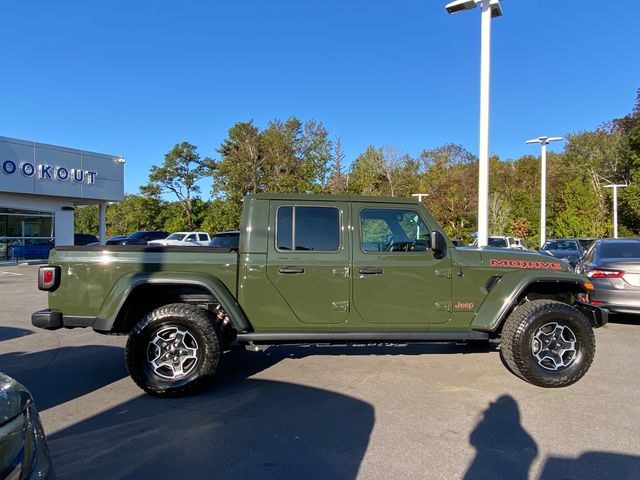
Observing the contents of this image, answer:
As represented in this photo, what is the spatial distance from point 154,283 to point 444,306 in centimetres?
298

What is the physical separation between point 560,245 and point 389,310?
19.0 metres

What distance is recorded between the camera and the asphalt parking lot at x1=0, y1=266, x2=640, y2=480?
3297 mm

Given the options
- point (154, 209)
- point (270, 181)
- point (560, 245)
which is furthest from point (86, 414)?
point (154, 209)

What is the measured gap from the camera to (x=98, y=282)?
189 inches

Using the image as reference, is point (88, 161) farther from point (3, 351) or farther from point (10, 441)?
point (10, 441)

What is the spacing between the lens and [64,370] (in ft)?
18.4

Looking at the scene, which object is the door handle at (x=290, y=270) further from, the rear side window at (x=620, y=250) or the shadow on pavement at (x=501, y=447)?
the rear side window at (x=620, y=250)

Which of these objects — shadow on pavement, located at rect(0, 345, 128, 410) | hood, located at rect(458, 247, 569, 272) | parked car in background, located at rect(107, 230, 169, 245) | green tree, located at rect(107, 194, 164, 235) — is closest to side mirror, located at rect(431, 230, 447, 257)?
hood, located at rect(458, 247, 569, 272)

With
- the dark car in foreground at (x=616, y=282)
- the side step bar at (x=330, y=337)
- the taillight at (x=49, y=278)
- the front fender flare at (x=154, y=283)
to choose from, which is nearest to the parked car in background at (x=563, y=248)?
the dark car in foreground at (x=616, y=282)

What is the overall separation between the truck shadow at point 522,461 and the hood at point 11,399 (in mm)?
2676

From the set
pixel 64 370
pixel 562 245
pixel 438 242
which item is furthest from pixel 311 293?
pixel 562 245

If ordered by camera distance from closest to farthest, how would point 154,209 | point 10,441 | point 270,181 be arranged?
point 10,441, point 270,181, point 154,209

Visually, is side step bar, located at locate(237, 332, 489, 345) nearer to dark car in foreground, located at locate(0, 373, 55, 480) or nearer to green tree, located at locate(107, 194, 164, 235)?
dark car in foreground, located at locate(0, 373, 55, 480)

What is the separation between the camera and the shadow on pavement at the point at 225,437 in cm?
326
